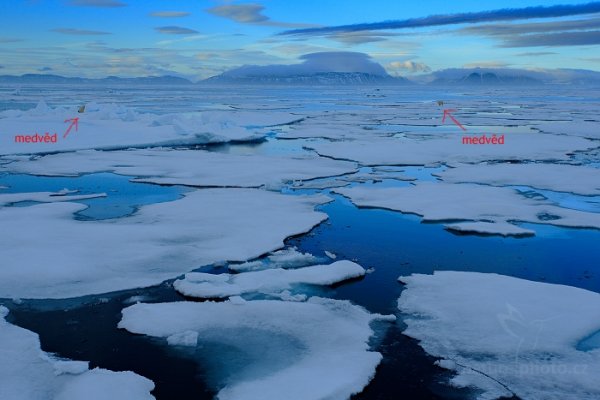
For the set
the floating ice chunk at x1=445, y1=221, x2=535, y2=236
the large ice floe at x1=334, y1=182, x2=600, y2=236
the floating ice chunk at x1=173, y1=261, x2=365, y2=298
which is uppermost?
the large ice floe at x1=334, y1=182, x2=600, y2=236

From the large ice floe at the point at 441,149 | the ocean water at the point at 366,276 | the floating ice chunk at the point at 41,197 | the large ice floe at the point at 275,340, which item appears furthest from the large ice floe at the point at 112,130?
the large ice floe at the point at 275,340

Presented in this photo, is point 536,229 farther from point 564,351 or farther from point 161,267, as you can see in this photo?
point 161,267

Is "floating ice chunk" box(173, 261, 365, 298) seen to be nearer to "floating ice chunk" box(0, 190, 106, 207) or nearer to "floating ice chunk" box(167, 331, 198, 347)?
"floating ice chunk" box(167, 331, 198, 347)

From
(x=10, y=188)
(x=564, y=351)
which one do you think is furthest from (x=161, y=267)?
(x=10, y=188)

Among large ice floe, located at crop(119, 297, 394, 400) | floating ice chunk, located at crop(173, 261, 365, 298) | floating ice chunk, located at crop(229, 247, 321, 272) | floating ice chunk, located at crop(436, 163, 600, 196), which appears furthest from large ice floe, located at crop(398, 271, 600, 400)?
floating ice chunk, located at crop(436, 163, 600, 196)

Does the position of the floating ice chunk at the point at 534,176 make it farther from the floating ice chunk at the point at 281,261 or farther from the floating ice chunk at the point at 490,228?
the floating ice chunk at the point at 281,261

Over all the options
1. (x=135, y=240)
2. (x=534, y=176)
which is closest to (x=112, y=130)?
(x=135, y=240)
